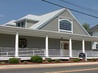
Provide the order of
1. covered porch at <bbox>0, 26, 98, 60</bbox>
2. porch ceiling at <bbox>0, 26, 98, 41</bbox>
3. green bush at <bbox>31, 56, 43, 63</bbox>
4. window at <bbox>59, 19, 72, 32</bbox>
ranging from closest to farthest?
1. porch ceiling at <bbox>0, 26, 98, 41</bbox>
2. green bush at <bbox>31, 56, 43, 63</bbox>
3. covered porch at <bbox>0, 26, 98, 60</bbox>
4. window at <bbox>59, 19, 72, 32</bbox>

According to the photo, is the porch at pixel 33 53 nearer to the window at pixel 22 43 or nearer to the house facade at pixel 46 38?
the house facade at pixel 46 38

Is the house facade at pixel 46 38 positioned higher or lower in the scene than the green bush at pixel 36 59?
higher

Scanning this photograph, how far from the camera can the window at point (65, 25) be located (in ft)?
119

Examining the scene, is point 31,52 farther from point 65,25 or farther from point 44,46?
point 65,25

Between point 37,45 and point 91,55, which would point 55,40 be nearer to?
point 37,45

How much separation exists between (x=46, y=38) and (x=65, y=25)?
6776mm

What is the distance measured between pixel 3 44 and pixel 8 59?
3.50m

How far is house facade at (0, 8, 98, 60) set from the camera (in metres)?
28.2

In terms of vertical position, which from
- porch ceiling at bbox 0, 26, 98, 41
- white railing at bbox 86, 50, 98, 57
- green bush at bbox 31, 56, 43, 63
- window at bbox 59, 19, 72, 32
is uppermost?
window at bbox 59, 19, 72, 32

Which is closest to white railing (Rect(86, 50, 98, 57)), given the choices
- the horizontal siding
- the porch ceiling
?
the porch ceiling

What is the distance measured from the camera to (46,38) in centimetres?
3073

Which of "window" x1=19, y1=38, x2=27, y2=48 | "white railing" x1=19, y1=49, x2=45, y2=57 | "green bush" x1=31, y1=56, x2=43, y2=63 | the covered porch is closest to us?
"green bush" x1=31, y1=56, x2=43, y2=63

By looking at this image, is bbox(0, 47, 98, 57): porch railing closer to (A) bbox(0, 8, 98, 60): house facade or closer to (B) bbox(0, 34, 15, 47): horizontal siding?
(A) bbox(0, 8, 98, 60): house facade

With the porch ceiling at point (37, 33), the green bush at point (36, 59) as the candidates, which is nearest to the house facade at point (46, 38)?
the porch ceiling at point (37, 33)
